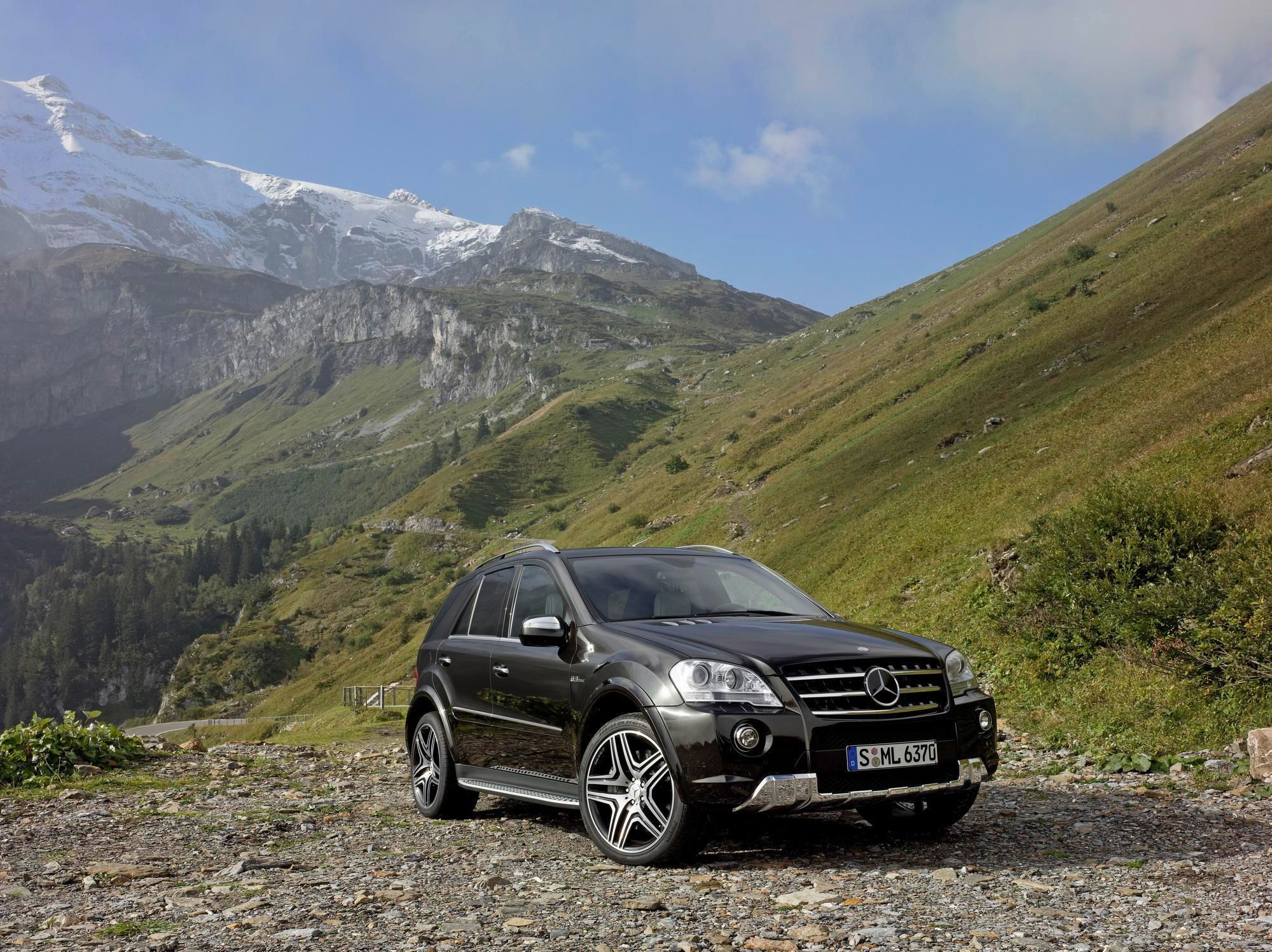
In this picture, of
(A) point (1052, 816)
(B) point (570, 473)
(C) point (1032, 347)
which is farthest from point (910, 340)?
(B) point (570, 473)

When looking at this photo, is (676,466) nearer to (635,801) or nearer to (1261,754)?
(1261,754)

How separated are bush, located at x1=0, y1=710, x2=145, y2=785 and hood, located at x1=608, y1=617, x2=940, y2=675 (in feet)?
27.7

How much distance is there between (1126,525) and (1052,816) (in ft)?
19.5

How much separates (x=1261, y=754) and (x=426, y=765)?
7.32 meters

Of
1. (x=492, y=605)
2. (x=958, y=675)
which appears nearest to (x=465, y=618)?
(x=492, y=605)

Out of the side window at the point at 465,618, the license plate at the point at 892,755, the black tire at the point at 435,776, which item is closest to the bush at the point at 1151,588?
the license plate at the point at 892,755

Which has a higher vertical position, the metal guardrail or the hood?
the hood

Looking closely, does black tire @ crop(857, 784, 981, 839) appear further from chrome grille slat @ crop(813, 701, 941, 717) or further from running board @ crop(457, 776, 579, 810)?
running board @ crop(457, 776, 579, 810)

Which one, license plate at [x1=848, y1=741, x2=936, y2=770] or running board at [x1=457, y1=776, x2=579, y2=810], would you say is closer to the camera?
license plate at [x1=848, y1=741, x2=936, y2=770]

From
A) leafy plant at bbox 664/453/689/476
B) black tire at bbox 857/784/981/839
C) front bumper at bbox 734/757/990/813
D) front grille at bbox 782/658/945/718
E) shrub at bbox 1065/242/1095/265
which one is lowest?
black tire at bbox 857/784/981/839

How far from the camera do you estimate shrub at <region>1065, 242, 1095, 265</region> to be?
190 ft

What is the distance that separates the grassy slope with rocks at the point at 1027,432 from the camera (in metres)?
13.8

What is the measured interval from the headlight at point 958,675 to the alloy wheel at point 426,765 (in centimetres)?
460

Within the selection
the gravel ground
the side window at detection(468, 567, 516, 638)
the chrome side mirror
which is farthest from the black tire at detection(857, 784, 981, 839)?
the side window at detection(468, 567, 516, 638)
